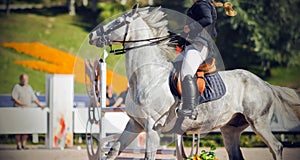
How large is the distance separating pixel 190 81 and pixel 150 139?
0.65 meters

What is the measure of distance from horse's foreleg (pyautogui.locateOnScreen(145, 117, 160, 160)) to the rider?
30cm

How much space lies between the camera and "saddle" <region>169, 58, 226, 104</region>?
643 centimetres

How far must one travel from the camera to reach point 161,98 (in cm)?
632

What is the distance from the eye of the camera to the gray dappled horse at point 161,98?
629 cm

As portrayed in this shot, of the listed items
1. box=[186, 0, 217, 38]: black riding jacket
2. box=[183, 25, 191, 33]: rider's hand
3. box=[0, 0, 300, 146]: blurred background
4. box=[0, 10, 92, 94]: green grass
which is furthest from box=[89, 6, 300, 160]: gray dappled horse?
box=[0, 10, 92, 94]: green grass

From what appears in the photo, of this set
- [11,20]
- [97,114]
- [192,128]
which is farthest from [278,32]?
[11,20]

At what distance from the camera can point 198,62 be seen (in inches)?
251

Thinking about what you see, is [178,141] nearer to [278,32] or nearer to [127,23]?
[127,23]

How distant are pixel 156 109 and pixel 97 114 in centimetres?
203

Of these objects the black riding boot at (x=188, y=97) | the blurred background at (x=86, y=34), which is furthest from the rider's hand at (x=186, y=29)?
the blurred background at (x=86, y=34)

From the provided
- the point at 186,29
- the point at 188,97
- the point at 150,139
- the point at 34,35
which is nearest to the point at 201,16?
the point at 186,29

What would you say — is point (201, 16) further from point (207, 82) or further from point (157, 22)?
point (207, 82)

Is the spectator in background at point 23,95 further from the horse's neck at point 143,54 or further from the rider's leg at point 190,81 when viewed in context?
the rider's leg at point 190,81

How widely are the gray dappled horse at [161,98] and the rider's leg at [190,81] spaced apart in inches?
6.3
